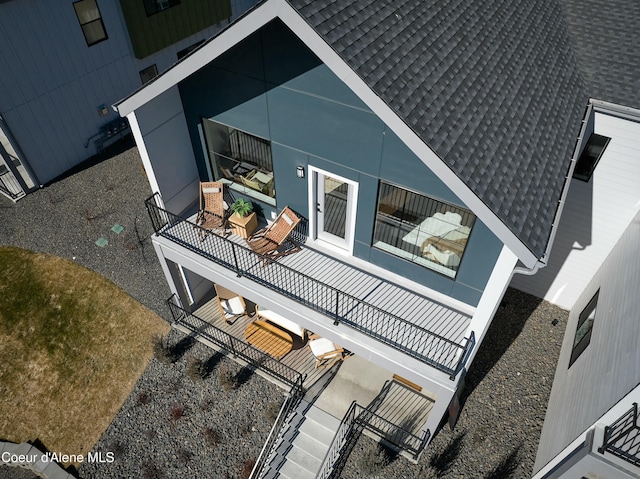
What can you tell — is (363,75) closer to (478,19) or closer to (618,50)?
(478,19)

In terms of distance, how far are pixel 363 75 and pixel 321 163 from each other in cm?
331

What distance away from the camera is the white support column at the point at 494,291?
24.3ft

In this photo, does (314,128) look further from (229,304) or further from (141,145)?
(229,304)

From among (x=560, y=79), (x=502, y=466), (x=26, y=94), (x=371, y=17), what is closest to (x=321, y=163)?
(x=371, y=17)

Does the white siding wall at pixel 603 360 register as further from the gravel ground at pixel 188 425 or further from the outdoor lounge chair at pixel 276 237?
the outdoor lounge chair at pixel 276 237

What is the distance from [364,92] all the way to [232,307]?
8790 millimetres

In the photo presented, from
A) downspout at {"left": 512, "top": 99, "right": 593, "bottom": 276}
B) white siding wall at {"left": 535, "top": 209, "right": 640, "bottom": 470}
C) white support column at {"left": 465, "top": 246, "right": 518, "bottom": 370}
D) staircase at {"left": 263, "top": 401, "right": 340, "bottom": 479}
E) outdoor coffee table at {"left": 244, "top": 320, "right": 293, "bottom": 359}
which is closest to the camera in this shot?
downspout at {"left": 512, "top": 99, "right": 593, "bottom": 276}

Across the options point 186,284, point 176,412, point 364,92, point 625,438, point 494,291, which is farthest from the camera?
point 186,284

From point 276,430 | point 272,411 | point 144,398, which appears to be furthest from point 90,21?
point 276,430

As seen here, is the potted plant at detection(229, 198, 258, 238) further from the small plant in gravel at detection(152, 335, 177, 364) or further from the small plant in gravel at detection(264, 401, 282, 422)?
the small plant in gravel at detection(264, 401, 282, 422)

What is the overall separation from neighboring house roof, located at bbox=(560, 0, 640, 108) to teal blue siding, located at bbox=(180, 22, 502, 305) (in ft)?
19.0

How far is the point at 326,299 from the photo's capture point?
1015 centimetres

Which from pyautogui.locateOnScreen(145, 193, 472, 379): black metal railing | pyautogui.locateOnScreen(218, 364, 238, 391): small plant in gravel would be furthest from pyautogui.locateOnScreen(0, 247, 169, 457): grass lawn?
pyautogui.locateOnScreen(145, 193, 472, 379): black metal railing

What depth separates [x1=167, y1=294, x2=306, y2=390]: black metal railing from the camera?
12.1 meters
